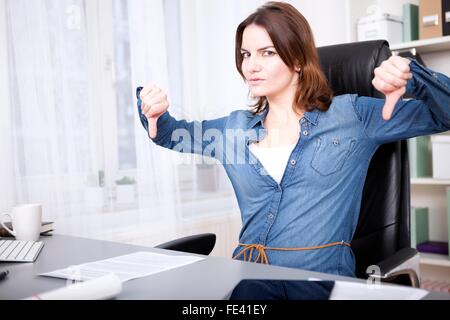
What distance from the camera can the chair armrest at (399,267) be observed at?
3.36 ft

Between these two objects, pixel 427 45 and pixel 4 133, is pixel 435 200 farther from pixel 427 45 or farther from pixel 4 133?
pixel 4 133

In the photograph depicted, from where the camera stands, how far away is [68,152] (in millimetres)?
1792

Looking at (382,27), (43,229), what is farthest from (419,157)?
(43,229)

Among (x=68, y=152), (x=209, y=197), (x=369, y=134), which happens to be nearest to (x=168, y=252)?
(x=369, y=134)

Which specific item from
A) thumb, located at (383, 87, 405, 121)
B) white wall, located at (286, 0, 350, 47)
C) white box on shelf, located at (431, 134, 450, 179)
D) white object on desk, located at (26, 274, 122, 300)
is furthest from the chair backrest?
white wall, located at (286, 0, 350, 47)

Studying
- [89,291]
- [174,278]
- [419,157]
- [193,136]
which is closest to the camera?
[89,291]

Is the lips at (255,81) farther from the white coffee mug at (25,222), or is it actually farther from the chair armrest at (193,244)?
the white coffee mug at (25,222)

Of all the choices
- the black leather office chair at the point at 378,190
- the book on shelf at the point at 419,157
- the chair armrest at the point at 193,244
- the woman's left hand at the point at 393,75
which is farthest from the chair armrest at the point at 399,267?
the book on shelf at the point at 419,157

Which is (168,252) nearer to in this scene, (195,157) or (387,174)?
(387,174)

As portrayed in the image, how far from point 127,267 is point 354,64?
2.72 feet

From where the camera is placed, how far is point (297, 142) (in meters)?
1.28

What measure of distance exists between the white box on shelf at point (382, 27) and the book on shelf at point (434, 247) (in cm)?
102

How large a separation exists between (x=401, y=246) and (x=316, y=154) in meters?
0.33

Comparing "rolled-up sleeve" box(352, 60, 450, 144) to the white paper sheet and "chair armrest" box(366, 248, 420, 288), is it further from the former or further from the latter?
the white paper sheet
